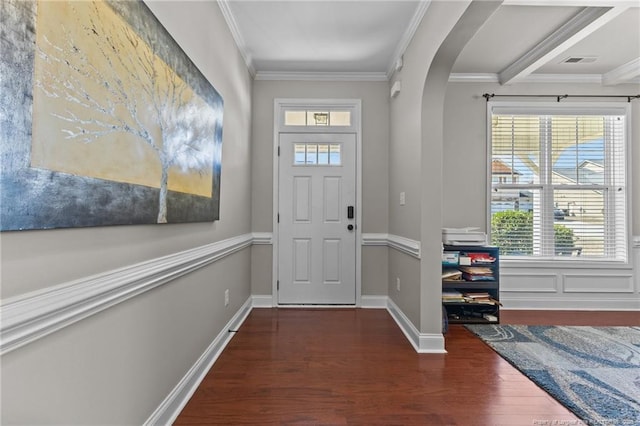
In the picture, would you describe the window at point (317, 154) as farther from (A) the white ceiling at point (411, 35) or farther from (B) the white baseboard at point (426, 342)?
(B) the white baseboard at point (426, 342)

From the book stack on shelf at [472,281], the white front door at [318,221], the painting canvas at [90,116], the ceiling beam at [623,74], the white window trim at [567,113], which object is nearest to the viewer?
the painting canvas at [90,116]

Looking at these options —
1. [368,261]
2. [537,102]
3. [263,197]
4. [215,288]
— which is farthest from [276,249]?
[537,102]

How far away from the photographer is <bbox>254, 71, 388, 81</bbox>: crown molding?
3631 mm

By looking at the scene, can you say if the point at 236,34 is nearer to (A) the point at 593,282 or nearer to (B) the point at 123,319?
(B) the point at 123,319

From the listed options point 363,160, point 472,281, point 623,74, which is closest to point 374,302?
point 472,281

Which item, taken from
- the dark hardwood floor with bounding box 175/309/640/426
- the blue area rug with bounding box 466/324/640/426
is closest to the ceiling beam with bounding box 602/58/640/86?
the blue area rug with bounding box 466/324/640/426

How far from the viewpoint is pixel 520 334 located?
2812 mm

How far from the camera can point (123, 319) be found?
1.22 metres

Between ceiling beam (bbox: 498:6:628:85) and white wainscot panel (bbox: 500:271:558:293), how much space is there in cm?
214

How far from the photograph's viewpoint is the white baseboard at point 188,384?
1.53 metres

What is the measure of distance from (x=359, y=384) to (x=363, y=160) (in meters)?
2.38

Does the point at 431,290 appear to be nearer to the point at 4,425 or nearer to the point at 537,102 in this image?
the point at 4,425

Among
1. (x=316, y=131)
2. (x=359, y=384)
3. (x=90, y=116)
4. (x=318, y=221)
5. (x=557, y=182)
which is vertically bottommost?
(x=359, y=384)

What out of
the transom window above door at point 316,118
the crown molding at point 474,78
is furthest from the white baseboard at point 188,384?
the crown molding at point 474,78
